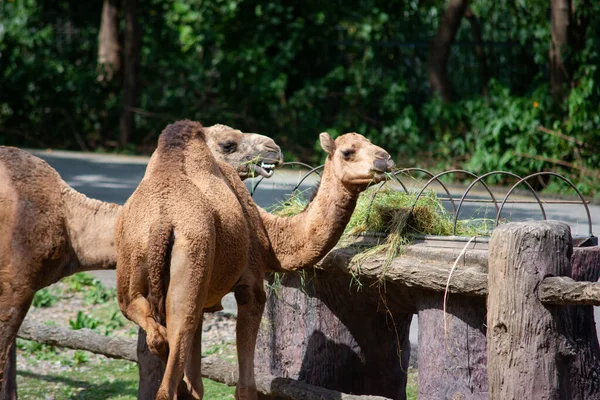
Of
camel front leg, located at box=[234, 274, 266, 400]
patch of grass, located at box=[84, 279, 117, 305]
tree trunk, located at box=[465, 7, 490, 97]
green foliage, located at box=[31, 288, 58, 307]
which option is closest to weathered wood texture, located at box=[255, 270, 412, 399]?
camel front leg, located at box=[234, 274, 266, 400]

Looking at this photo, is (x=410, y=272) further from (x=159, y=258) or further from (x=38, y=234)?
(x=38, y=234)

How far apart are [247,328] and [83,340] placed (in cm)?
221

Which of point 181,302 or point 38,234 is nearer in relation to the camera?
point 181,302

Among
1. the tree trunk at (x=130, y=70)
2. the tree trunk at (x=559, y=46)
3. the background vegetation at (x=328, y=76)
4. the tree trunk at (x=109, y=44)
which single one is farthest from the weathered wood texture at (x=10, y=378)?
the tree trunk at (x=109, y=44)

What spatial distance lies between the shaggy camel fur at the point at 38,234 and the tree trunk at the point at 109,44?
12978mm

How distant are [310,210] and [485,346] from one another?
113 centimetres

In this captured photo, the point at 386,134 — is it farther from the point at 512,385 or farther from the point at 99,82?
the point at 512,385

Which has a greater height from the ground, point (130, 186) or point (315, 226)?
point (315, 226)

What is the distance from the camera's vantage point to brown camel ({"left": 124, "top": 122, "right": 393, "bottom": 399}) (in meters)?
3.95

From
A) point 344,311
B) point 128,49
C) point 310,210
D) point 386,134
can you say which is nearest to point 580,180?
point 386,134

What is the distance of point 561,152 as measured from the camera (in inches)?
470

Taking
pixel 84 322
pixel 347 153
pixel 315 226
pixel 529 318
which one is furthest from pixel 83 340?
pixel 529 318

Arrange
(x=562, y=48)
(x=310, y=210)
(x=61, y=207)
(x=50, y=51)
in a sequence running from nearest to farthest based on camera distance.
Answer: (x=310, y=210) → (x=61, y=207) → (x=562, y=48) → (x=50, y=51)

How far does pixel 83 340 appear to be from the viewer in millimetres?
6352
